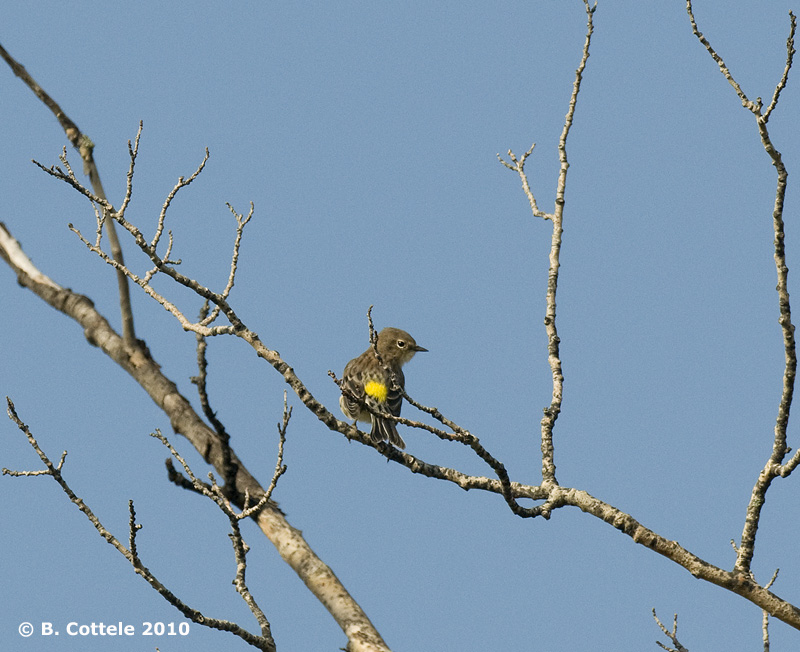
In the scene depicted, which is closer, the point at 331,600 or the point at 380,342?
the point at 331,600

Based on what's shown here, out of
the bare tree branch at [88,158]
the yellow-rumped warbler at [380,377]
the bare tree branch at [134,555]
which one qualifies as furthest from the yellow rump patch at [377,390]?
the bare tree branch at [134,555]

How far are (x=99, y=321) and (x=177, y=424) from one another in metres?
2.34

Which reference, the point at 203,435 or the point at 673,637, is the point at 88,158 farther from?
the point at 673,637

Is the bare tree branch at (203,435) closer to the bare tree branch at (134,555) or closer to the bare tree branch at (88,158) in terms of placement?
the bare tree branch at (88,158)

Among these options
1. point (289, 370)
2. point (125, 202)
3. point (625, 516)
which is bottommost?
point (625, 516)

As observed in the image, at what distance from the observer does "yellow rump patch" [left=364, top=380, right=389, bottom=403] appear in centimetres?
1182

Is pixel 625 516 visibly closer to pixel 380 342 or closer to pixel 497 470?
pixel 497 470

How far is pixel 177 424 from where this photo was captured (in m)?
10.4

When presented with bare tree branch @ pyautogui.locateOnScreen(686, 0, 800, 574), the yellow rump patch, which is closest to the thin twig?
bare tree branch @ pyautogui.locateOnScreen(686, 0, 800, 574)

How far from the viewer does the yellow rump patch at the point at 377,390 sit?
38.8 feet

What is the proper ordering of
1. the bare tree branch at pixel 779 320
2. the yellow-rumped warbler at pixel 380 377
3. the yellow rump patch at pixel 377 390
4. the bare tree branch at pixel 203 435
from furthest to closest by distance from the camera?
the yellow rump patch at pixel 377 390, the yellow-rumped warbler at pixel 380 377, the bare tree branch at pixel 203 435, the bare tree branch at pixel 779 320

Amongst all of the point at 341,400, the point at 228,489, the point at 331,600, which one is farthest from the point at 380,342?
the point at 331,600

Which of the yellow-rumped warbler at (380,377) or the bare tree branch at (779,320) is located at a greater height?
the yellow-rumped warbler at (380,377)

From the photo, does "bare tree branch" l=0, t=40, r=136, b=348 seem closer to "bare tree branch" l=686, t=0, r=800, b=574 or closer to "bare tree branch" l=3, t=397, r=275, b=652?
"bare tree branch" l=3, t=397, r=275, b=652
